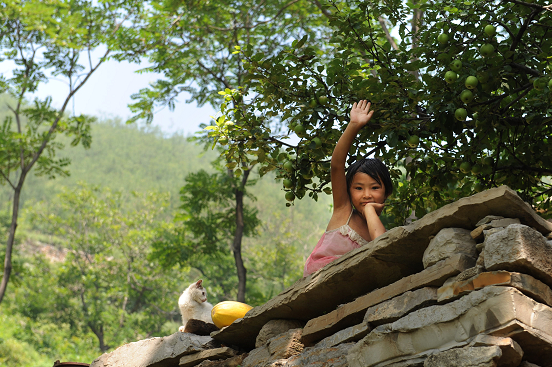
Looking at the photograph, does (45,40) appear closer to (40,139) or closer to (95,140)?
(40,139)

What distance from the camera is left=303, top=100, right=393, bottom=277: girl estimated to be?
11.3 feet

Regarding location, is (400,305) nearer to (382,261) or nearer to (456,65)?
(382,261)

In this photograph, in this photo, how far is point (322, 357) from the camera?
9.21 ft

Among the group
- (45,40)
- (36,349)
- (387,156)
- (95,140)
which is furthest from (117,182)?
(387,156)

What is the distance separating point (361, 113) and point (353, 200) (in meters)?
0.62

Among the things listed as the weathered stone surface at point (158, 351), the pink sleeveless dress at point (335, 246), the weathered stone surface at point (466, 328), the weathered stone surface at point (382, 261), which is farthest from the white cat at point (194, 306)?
the weathered stone surface at point (466, 328)

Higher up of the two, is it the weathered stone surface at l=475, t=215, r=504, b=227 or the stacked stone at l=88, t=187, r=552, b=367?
the weathered stone surface at l=475, t=215, r=504, b=227

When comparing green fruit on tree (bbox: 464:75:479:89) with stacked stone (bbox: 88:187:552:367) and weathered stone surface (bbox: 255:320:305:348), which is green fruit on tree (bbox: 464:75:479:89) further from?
weathered stone surface (bbox: 255:320:305:348)

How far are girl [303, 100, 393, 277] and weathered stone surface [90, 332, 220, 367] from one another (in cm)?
121

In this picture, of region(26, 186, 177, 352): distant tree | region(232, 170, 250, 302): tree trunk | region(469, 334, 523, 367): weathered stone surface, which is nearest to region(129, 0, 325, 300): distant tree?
region(232, 170, 250, 302): tree trunk

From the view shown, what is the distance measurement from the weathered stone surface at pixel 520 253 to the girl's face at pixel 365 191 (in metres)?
1.41

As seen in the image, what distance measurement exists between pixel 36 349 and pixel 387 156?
25148 mm

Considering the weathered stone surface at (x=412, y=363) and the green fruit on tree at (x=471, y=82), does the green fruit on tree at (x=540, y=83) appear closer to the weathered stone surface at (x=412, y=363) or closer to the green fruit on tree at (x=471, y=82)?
the green fruit on tree at (x=471, y=82)

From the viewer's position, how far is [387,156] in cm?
401
